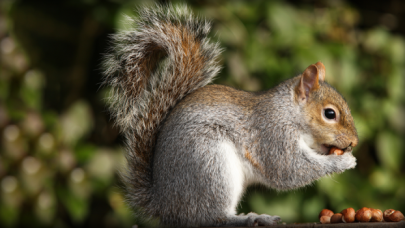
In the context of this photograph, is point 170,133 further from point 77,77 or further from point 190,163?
point 77,77

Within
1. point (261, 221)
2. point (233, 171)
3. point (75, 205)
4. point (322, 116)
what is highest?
point (322, 116)

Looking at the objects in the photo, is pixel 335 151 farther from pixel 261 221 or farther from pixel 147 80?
pixel 147 80

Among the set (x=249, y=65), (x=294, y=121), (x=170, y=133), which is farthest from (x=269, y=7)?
(x=170, y=133)

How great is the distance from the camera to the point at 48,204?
142 centimetres

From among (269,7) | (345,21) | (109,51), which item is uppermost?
(345,21)

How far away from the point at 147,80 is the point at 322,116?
48 cm

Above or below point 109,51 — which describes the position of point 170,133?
below

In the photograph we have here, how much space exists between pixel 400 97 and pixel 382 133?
0.19 metres

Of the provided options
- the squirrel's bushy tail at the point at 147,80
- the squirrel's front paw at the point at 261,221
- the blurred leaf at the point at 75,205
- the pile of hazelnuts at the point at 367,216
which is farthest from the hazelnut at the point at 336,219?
the blurred leaf at the point at 75,205

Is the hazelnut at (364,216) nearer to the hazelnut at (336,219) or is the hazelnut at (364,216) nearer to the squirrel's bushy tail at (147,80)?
the hazelnut at (336,219)

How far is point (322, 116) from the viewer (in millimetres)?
960

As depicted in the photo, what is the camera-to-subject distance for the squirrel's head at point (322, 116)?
941mm

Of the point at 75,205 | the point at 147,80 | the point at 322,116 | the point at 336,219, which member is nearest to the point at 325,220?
the point at 336,219

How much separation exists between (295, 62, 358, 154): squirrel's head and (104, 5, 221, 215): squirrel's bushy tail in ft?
0.86
